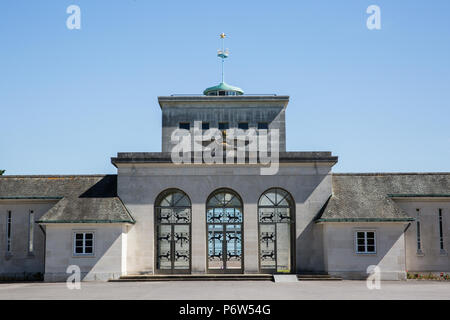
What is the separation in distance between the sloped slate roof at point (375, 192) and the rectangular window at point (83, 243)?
12799 millimetres

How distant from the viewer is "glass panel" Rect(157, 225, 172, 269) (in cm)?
3497

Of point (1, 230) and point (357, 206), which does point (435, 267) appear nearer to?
point (357, 206)

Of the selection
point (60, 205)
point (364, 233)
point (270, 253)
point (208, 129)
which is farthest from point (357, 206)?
point (60, 205)

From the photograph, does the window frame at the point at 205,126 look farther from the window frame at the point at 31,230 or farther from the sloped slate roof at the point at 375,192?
the window frame at the point at 31,230

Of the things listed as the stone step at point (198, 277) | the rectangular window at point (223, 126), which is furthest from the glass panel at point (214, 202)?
the rectangular window at point (223, 126)

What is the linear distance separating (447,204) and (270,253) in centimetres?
1109

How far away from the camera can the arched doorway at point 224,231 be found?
115 feet

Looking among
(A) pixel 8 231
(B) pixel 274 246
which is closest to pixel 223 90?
(B) pixel 274 246

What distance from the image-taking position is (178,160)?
34594mm

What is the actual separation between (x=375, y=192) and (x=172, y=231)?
40.2 feet

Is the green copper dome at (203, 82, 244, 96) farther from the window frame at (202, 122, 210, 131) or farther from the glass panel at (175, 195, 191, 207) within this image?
the glass panel at (175, 195, 191, 207)

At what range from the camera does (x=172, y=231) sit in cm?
3497

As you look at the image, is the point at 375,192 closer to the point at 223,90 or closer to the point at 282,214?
the point at 282,214
